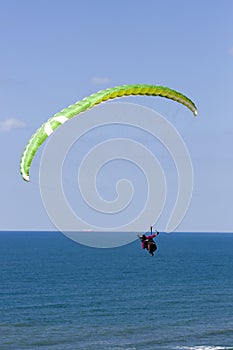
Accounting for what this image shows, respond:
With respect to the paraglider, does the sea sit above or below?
below

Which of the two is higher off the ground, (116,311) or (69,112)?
(69,112)

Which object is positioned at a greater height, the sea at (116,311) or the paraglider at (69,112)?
the paraglider at (69,112)

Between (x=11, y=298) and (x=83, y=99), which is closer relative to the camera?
(x=83, y=99)

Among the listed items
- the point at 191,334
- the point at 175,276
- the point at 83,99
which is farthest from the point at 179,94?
the point at 175,276

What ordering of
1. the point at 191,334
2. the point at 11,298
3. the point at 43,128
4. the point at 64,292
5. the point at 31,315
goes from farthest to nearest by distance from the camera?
the point at 64,292 → the point at 11,298 → the point at 31,315 → the point at 191,334 → the point at 43,128

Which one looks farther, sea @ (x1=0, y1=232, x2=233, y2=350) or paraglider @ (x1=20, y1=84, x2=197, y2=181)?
sea @ (x1=0, y1=232, x2=233, y2=350)

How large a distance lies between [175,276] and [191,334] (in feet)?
206

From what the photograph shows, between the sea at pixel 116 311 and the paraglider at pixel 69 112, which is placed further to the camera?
the sea at pixel 116 311

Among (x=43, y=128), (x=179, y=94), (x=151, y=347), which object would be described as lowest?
(x=151, y=347)

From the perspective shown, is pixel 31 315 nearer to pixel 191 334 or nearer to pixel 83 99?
pixel 191 334

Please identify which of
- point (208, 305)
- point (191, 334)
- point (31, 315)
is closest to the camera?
point (191, 334)

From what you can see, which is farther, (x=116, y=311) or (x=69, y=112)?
(x=116, y=311)

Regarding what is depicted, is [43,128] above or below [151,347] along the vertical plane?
above

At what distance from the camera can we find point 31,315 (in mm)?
73562
